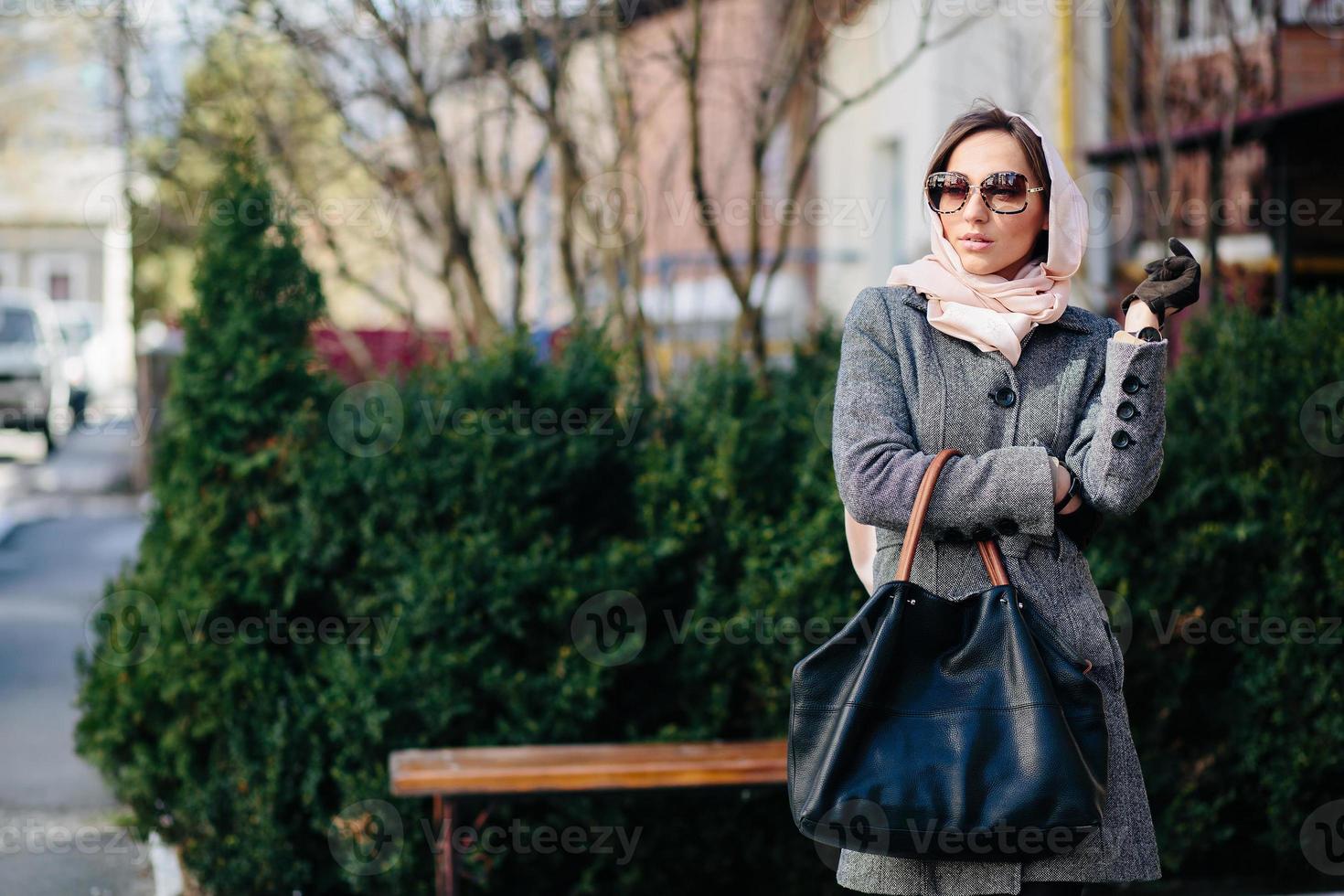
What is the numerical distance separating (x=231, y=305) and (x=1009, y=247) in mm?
3448

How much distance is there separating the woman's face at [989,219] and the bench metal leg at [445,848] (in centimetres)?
248

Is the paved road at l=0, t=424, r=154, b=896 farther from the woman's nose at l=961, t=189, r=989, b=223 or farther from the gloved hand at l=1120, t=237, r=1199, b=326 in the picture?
the gloved hand at l=1120, t=237, r=1199, b=326

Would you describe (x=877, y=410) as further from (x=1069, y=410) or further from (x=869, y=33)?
(x=869, y=33)

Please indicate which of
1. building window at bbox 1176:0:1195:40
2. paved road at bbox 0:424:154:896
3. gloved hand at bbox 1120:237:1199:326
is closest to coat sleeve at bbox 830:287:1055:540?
gloved hand at bbox 1120:237:1199:326

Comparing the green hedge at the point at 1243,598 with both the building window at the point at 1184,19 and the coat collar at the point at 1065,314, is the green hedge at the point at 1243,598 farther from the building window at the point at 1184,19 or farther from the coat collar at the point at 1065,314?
the building window at the point at 1184,19

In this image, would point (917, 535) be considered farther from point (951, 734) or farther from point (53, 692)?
point (53, 692)

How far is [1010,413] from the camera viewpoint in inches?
110

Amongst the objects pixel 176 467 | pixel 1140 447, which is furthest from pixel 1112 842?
pixel 176 467

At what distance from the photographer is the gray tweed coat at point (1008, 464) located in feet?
8.63

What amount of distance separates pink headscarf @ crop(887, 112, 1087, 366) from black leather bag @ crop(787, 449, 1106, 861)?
50 cm

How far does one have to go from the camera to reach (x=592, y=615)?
16.6ft

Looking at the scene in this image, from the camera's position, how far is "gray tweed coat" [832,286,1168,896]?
2631 millimetres

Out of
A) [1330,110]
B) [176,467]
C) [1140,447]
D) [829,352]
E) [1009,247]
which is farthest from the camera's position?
[1330,110]

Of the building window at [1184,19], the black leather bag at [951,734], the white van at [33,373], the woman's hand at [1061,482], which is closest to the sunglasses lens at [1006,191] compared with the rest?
the woman's hand at [1061,482]
